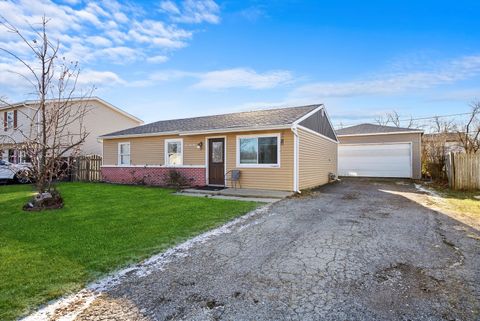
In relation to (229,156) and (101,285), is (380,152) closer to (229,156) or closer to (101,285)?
(229,156)

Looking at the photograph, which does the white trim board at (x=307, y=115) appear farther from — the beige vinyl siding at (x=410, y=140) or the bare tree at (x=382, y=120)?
the bare tree at (x=382, y=120)

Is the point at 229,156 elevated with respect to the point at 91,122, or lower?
lower

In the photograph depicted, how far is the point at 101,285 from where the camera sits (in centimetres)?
330

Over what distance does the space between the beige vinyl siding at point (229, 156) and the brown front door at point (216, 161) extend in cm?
25

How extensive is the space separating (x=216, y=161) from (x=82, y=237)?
743 centimetres

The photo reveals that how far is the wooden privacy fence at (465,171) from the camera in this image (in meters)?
11.1

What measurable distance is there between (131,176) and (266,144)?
313 inches

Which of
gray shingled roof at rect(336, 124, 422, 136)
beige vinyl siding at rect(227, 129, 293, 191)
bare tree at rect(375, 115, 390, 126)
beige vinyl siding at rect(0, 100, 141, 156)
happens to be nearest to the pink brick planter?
beige vinyl siding at rect(227, 129, 293, 191)

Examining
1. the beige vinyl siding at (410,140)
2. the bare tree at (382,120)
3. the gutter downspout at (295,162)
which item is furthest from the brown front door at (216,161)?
the bare tree at (382,120)

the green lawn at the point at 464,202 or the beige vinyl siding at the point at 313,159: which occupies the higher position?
the beige vinyl siding at the point at 313,159

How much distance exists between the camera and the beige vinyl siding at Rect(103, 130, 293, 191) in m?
10.4

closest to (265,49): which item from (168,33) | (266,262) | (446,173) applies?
(168,33)

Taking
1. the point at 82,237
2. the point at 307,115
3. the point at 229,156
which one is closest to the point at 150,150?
the point at 229,156

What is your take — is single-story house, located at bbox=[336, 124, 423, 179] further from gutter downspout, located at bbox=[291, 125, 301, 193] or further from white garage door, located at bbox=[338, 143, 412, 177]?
gutter downspout, located at bbox=[291, 125, 301, 193]
